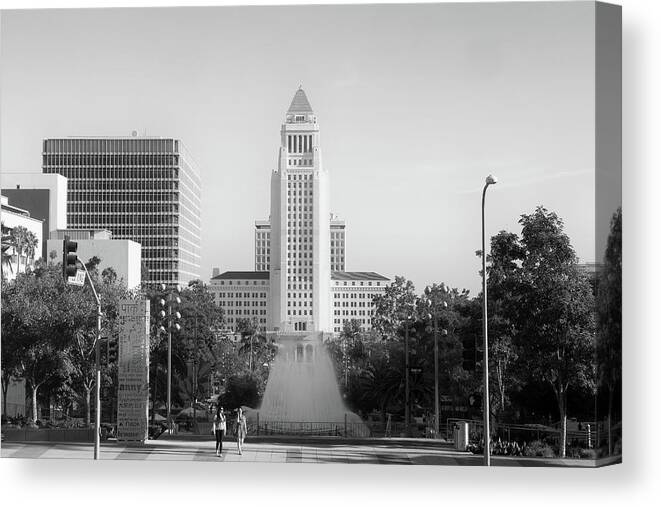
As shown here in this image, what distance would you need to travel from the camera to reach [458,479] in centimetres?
2927

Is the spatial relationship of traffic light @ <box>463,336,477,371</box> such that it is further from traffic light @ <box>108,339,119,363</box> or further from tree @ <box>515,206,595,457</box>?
traffic light @ <box>108,339,119,363</box>

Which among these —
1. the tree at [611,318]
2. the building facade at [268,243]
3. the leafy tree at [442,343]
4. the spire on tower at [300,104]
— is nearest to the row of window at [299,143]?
the spire on tower at [300,104]

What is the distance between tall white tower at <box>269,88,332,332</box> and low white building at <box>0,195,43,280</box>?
1572 centimetres

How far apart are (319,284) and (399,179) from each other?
146ft

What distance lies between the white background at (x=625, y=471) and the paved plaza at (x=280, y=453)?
148cm

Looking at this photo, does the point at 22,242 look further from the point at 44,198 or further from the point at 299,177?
the point at 44,198

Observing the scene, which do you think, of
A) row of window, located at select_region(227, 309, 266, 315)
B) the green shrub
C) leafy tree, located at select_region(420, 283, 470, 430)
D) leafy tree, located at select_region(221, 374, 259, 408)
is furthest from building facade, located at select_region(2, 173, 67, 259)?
the green shrub

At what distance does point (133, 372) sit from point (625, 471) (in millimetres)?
15750

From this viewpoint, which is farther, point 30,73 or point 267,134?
point 267,134

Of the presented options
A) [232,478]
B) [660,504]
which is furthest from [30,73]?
[660,504]

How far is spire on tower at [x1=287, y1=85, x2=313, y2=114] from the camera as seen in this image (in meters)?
39.1

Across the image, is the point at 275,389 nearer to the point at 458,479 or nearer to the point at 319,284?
the point at 319,284

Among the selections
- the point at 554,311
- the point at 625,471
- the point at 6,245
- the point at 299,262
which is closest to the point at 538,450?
the point at 554,311

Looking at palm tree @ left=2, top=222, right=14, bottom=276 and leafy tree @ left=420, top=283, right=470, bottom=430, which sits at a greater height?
palm tree @ left=2, top=222, right=14, bottom=276
